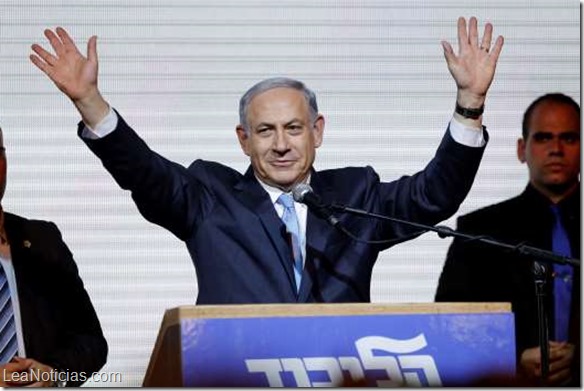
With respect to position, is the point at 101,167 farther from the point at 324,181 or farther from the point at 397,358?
the point at 397,358

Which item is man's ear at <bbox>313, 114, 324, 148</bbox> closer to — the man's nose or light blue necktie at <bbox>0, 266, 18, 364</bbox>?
the man's nose

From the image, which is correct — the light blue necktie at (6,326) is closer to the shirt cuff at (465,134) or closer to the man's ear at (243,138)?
the man's ear at (243,138)

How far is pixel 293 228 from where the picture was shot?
4.73m

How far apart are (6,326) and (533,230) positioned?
1.74 meters

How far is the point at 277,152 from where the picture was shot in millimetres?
4742

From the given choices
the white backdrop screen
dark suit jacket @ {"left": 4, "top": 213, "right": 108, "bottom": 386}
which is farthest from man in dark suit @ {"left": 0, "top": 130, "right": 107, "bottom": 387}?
the white backdrop screen

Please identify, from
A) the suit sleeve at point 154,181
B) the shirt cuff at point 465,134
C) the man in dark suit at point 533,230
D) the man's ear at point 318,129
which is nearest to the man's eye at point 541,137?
the man in dark suit at point 533,230

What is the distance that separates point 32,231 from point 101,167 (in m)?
0.35

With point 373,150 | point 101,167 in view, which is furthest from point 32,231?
point 373,150

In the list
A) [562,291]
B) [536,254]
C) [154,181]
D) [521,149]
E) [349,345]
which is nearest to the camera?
[349,345]

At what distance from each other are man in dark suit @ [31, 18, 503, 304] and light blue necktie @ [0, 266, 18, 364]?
47cm

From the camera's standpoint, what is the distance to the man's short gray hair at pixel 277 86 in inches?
190

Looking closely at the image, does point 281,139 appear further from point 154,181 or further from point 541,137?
point 541,137

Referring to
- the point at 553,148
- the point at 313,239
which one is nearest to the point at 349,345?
the point at 313,239
